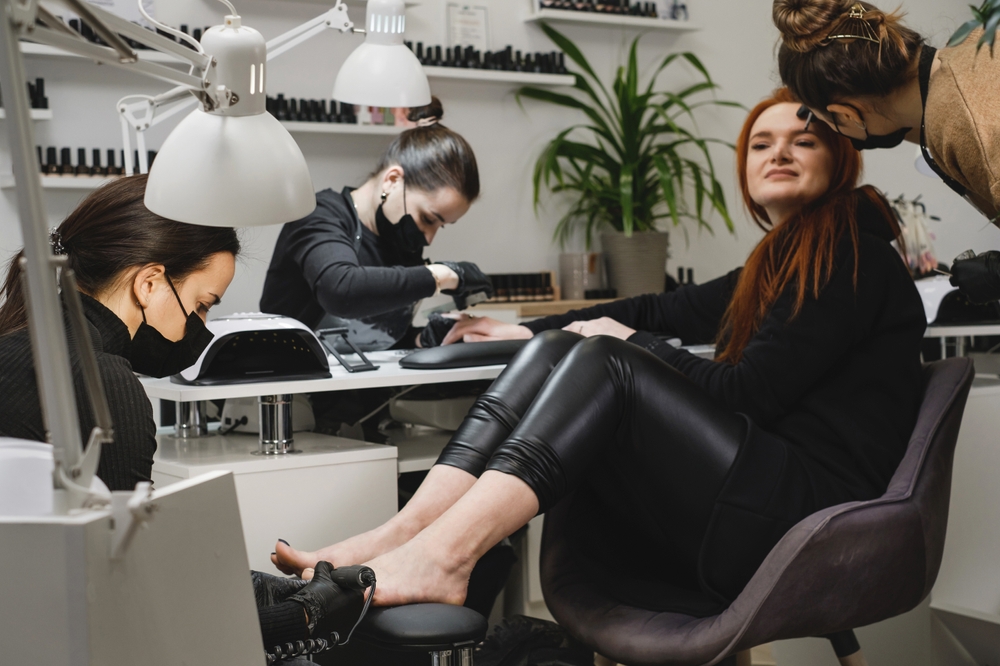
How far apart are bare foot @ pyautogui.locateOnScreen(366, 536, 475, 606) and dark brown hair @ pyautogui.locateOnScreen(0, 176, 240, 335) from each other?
1.55 ft

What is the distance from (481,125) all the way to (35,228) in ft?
12.0

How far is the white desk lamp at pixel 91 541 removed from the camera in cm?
54

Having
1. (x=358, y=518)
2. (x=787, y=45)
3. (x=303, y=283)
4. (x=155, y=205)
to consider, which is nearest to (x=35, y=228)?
(x=155, y=205)

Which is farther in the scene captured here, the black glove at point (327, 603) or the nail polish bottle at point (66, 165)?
the nail polish bottle at point (66, 165)

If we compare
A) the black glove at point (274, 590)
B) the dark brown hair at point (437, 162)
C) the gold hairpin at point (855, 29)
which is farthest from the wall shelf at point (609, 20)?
the black glove at point (274, 590)

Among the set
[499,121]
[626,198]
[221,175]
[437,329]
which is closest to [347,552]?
[221,175]

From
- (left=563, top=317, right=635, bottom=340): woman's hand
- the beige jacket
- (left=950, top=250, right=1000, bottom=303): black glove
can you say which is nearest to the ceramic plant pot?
(left=563, top=317, right=635, bottom=340): woman's hand

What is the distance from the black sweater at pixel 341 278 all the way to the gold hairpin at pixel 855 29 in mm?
948

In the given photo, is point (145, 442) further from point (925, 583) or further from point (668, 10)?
point (668, 10)

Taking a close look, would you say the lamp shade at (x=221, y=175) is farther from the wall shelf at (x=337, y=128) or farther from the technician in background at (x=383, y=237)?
the wall shelf at (x=337, y=128)

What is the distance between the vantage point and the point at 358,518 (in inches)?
63.7

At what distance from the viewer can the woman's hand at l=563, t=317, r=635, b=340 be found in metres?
1.90

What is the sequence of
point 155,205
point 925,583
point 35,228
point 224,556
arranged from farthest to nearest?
point 925,583 < point 155,205 < point 224,556 < point 35,228

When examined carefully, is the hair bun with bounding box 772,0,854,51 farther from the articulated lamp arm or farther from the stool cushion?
the stool cushion
